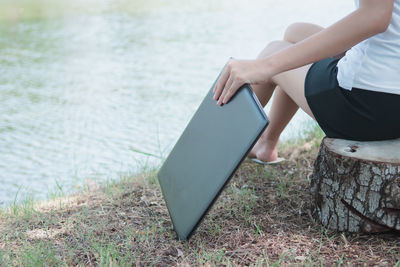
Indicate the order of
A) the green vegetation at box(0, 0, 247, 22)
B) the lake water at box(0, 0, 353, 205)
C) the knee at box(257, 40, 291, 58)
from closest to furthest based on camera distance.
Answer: the knee at box(257, 40, 291, 58), the lake water at box(0, 0, 353, 205), the green vegetation at box(0, 0, 247, 22)

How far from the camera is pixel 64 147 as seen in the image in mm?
3941

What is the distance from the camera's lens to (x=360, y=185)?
1.88 metres

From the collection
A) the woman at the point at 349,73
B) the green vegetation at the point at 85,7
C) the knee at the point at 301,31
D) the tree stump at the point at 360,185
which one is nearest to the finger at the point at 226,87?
the woman at the point at 349,73

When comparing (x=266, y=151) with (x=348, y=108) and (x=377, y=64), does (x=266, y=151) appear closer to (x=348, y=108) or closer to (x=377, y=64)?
(x=348, y=108)

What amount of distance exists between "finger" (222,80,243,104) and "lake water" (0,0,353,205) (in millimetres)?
893

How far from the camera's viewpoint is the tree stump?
6.01ft

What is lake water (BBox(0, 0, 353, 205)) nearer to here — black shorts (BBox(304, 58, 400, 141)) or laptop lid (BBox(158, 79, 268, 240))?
laptop lid (BBox(158, 79, 268, 240))

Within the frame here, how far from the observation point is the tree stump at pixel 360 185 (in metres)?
1.83

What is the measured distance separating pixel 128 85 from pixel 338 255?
12.3 feet

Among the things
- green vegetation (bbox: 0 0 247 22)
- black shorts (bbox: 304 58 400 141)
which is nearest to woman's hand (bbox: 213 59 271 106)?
black shorts (bbox: 304 58 400 141)

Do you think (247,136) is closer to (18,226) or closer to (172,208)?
(172,208)

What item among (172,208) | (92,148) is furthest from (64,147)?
(172,208)

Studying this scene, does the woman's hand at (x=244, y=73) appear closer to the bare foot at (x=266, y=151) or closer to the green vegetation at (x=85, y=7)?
the bare foot at (x=266, y=151)

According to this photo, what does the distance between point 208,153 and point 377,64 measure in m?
0.68
